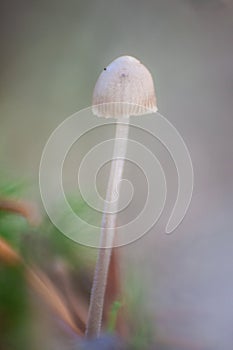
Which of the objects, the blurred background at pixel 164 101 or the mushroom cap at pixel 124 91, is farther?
the blurred background at pixel 164 101

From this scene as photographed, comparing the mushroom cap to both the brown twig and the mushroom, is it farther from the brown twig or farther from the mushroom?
the brown twig

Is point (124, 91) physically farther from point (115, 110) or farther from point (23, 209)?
point (23, 209)

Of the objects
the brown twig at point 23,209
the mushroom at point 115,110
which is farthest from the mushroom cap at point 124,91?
the brown twig at point 23,209

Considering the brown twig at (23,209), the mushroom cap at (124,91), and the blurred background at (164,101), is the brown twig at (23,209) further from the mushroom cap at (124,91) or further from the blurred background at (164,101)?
the mushroom cap at (124,91)

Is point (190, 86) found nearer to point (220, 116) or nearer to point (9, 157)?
point (220, 116)

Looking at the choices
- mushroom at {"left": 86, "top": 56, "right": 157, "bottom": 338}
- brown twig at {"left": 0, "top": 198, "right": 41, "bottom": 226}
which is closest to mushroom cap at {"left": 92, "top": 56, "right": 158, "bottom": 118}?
mushroom at {"left": 86, "top": 56, "right": 157, "bottom": 338}

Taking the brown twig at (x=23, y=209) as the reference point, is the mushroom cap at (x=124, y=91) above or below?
above
